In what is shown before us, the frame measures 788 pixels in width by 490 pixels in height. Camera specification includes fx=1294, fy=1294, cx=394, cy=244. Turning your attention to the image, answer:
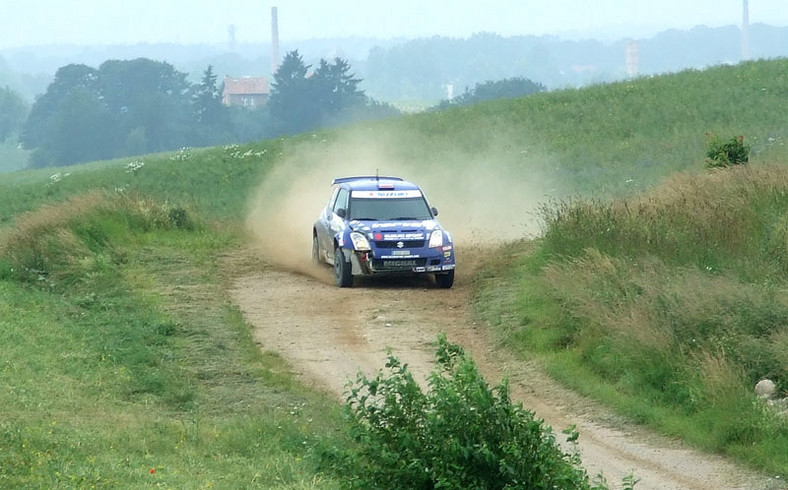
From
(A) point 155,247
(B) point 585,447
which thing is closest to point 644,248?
(B) point 585,447

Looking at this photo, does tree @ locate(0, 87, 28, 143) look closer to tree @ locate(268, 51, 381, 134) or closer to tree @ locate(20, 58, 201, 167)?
tree @ locate(20, 58, 201, 167)

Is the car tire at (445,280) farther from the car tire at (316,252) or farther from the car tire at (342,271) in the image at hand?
the car tire at (316,252)

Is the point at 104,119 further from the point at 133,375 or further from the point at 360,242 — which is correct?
the point at 133,375

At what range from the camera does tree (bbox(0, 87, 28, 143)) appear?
15788 centimetres

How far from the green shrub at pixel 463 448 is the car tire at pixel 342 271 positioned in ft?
43.7

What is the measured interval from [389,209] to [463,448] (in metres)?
14.9

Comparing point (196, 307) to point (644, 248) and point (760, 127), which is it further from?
point (760, 127)

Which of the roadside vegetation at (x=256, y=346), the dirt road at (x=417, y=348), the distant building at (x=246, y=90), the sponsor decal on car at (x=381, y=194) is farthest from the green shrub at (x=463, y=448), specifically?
the distant building at (x=246, y=90)

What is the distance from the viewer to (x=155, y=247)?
88.7 feet

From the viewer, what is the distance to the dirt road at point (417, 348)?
12.0m

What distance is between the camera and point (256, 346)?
1794 centimetres

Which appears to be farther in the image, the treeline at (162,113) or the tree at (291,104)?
the tree at (291,104)

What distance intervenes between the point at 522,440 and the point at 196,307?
1249 cm

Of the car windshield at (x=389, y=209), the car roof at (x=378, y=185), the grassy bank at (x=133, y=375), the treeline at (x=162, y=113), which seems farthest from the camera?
the treeline at (x=162, y=113)
